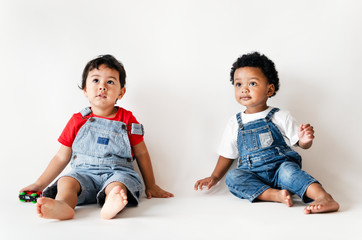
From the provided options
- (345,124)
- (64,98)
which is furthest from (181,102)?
(345,124)

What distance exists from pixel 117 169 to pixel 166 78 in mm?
577

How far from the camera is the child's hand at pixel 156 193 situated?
65.0 inches

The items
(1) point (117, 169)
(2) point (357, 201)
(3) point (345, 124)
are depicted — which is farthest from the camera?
(3) point (345, 124)

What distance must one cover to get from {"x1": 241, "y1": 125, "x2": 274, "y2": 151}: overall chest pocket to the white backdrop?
246 millimetres

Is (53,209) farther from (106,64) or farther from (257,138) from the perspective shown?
(257,138)

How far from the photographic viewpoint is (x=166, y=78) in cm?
194

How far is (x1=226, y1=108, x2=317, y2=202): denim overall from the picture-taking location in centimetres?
151

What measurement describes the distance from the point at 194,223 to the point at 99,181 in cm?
54

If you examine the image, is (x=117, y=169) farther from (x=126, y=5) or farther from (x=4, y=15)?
(x=4, y=15)

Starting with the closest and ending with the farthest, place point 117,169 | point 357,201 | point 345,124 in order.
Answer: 1. point 357,201
2. point 117,169
3. point 345,124

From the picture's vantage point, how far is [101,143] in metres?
1.63

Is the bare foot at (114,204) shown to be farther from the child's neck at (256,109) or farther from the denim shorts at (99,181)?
the child's neck at (256,109)

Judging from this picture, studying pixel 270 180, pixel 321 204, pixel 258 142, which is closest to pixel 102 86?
pixel 258 142

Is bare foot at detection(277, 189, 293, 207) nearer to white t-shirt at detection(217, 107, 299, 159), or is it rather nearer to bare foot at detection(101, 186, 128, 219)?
white t-shirt at detection(217, 107, 299, 159)
